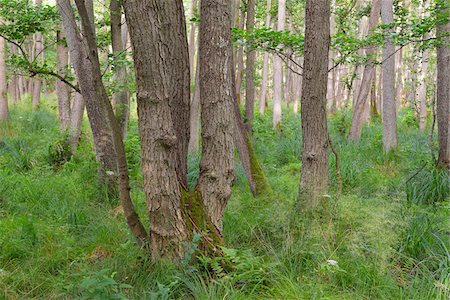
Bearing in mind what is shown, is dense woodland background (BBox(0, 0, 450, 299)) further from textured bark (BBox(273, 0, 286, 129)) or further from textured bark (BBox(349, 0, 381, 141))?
textured bark (BBox(273, 0, 286, 129))

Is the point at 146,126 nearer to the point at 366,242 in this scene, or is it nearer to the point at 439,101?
the point at 366,242

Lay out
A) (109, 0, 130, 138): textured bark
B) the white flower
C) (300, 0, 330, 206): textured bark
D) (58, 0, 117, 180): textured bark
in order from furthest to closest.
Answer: (109, 0, 130, 138): textured bark
(58, 0, 117, 180): textured bark
(300, 0, 330, 206): textured bark
the white flower

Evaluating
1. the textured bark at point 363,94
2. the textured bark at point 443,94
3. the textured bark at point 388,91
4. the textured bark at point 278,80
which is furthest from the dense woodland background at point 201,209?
the textured bark at point 278,80

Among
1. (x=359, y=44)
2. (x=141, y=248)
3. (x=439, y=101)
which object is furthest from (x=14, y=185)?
(x=439, y=101)

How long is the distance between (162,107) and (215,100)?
453 mm

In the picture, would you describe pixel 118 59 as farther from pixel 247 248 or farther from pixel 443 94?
pixel 443 94

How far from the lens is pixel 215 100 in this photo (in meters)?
3.45

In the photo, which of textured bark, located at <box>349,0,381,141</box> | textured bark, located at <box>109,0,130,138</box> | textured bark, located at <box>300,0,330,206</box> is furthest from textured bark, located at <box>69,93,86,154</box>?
textured bark, located at <box>349,0,381,141</box>

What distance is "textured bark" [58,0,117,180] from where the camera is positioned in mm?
5738

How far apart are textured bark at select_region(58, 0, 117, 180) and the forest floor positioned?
435mm

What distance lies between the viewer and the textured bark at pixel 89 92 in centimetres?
574

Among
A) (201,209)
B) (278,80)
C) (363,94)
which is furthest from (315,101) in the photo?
(278,80)

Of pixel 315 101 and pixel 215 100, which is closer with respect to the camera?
pixel 215 100

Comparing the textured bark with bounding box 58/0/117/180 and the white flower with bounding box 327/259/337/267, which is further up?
the textured bark with bounding box 58/0/117/180
